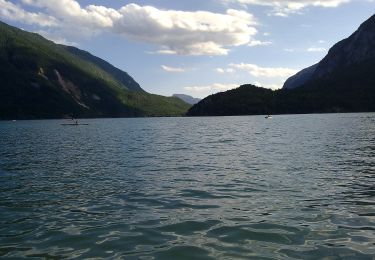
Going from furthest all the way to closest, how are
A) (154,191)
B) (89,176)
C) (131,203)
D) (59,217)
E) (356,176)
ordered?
(89,176)
(356,176)
(154,191)
(131,203)
(59,217)

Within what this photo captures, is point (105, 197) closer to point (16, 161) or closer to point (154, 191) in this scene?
point (154, 191)

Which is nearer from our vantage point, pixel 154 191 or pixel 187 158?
pixel 154 191

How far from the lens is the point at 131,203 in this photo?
2230 centimetres

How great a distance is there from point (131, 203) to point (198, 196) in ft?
13.7

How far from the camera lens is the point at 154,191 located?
25.8 metres

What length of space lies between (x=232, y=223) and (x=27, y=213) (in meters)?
10.7

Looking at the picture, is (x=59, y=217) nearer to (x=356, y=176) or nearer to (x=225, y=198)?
(x=225, y=198)

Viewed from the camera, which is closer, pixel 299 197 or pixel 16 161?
pixel 299 197

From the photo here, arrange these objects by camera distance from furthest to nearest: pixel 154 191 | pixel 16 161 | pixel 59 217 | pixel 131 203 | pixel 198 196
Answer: pixel 16 161 < pixel 154 191 < pixel 198 196 < pixel 131 203 < pixel 59 217

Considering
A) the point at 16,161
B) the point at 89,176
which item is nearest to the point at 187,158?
the point at 89,176

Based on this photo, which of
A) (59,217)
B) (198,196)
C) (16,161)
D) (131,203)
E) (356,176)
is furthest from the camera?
(16,161)

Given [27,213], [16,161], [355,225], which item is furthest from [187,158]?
[355,225]

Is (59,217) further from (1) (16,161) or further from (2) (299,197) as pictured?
(1) (16,161)

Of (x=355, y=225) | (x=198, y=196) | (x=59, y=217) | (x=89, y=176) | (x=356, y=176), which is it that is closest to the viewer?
(x=355, y=225)
